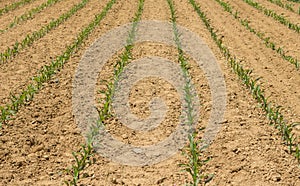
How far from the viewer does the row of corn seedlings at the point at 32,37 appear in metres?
8.26

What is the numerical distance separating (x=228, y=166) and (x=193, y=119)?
1270 mm

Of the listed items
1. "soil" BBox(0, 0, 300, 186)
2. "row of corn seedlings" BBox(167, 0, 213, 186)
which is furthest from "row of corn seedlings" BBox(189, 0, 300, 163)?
"row of corn seedlings" BBox(167, 0, 213, 186)

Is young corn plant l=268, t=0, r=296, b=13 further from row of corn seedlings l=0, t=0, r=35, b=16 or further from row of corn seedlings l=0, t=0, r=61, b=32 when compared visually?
row of corn seedlings l=0, t=0, r=35, b=16

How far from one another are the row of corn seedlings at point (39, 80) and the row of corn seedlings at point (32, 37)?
1.02m

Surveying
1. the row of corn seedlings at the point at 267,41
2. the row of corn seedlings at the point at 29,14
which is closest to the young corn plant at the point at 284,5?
the row of corn seedlings at the point at 267,41

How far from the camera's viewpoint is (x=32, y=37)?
31.4ft

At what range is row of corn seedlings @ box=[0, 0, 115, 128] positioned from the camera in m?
5.90

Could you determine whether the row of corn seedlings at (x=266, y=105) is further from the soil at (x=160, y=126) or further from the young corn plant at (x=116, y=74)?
the young corn plant at (x=116, y=74)

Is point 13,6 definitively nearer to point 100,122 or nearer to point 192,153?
point 100,122

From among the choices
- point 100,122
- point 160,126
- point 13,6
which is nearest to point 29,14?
point 13,6

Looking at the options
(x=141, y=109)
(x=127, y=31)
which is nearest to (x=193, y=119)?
(x=141, y=109)

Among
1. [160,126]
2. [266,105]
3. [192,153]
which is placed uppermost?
[266,105]

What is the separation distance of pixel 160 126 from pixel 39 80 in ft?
8.68

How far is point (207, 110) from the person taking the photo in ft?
19.7
